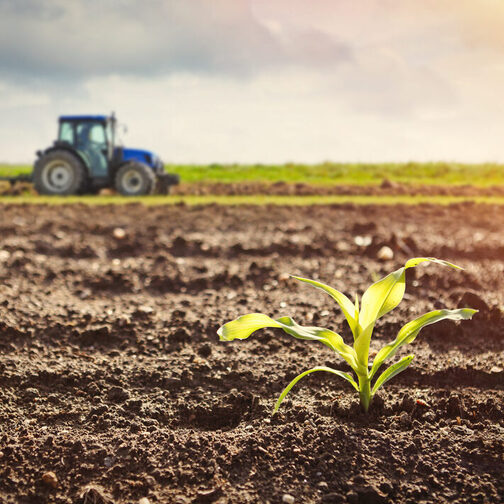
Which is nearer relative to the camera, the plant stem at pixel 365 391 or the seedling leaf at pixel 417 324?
the seedling leaf at pixel 417 324

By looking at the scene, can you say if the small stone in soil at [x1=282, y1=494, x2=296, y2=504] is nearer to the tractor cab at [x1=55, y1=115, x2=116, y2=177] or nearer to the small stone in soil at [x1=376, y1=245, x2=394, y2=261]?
the small stone in soil at [x1=376, y1=245, x2=394, y2=261]

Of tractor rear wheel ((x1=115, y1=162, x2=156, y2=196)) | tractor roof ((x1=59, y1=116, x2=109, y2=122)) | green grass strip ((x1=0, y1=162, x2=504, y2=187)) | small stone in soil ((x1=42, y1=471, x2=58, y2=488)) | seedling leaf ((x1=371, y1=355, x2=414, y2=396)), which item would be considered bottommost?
small stone in soil ((x1=42, y1=471, x2=58, y2=488))

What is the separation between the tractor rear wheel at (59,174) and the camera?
1266 cm

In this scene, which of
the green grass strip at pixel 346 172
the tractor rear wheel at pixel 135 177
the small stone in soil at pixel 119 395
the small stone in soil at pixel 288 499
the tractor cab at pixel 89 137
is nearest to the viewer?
the small stone in soil at pixel 288 499

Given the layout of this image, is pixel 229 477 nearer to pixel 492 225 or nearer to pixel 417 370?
pixel 417 370

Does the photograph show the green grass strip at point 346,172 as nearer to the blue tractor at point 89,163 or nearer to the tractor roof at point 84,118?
the blue tractor at point 89,163

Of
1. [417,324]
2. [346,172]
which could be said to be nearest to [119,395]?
[417,324]

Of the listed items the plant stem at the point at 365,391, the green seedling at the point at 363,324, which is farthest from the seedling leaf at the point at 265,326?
the plant stem at the point at 365,391

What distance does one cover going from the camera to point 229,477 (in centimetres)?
176

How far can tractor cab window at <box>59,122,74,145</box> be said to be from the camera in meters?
12.7

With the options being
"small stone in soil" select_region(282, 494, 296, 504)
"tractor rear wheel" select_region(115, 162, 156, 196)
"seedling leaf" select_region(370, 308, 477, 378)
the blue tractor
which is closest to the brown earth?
"small stone in soil" select_region(282, 494, 296, 504)

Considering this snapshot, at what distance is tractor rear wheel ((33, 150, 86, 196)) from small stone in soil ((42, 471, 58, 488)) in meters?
11.7

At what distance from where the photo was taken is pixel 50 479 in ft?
5.76

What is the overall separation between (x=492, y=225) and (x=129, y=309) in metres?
6.00
